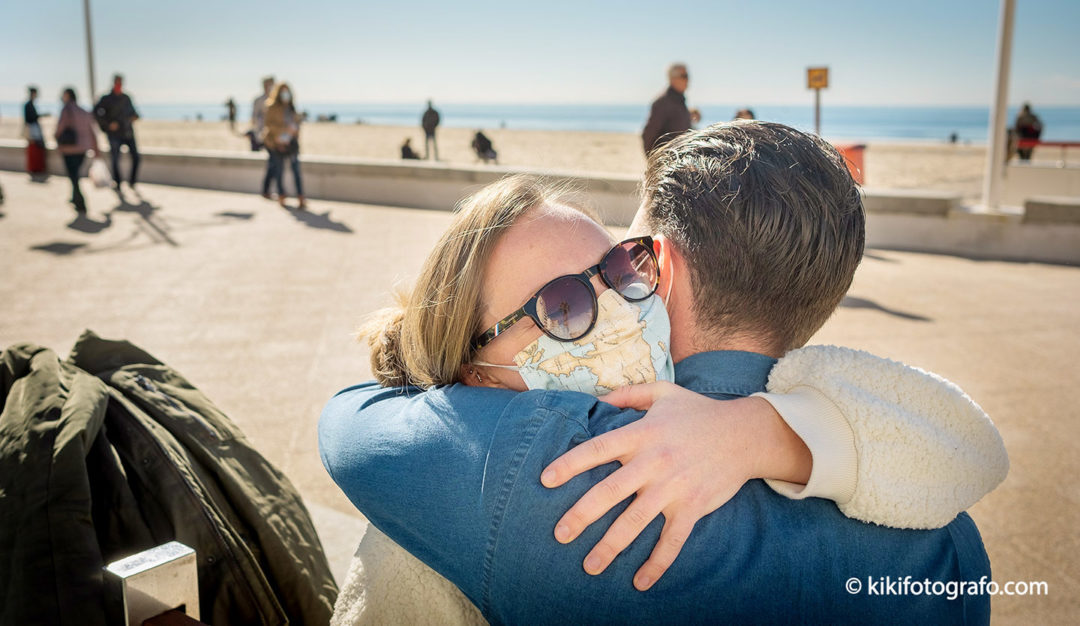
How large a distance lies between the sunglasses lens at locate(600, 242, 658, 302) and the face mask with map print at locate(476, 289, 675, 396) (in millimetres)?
19

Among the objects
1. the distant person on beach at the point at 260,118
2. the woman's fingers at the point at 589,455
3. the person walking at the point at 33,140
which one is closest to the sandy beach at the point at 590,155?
the distant person on beach at the point at 260,118

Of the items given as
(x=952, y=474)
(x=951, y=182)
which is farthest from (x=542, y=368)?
(x=951, y=182)

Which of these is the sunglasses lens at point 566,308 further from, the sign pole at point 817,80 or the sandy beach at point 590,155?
the sandy beach at point 590,155

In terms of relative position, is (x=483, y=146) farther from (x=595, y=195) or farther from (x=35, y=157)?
(x=595, y=195)

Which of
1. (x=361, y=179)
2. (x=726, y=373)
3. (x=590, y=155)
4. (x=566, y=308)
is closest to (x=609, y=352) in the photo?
(x=566, y=308)

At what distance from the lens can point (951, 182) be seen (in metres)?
23.4

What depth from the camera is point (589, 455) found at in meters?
1.18

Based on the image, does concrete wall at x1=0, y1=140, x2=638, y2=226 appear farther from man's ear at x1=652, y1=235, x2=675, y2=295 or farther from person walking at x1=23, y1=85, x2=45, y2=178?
man's ear at x1=652, y1=235, x2=675, y2=295

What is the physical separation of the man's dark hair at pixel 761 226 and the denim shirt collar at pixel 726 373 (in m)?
0.07

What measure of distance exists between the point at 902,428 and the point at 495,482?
2.21 feet

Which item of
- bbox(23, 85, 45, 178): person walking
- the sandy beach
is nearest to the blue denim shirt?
bbox(23, 85, 45, 178): person walking

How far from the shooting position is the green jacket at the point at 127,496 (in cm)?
143

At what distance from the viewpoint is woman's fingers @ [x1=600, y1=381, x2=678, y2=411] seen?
138 cm

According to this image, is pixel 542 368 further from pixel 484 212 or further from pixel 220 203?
pixel 220 203
